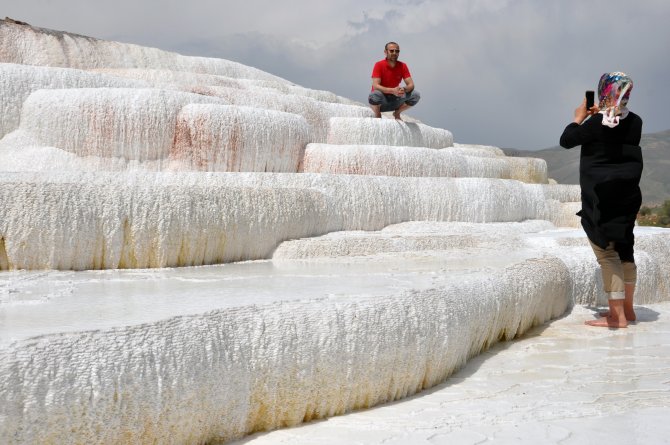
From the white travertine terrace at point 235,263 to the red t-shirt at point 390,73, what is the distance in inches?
25.0

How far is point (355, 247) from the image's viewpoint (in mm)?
5848

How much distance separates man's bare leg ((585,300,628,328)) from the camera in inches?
193

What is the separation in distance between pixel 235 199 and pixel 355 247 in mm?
1143

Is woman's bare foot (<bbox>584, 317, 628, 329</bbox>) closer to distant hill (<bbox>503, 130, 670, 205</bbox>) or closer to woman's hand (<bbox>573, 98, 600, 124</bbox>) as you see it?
woman's hand (<bbox>573, 98, 600, 124</bbox>)

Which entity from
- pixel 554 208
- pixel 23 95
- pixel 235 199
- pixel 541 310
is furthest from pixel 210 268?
pixel 554 208

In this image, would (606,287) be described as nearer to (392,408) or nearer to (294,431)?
(392,408)

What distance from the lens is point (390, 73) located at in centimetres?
1011

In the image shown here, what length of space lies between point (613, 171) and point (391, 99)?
5958 mm

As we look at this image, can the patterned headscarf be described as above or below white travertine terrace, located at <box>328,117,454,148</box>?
below

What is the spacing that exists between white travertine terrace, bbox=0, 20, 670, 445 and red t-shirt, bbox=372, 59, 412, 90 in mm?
634

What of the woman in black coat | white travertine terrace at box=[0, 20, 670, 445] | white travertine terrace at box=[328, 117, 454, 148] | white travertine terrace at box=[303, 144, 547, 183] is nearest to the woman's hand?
the woman in black coat

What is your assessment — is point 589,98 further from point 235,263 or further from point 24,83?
point 24,83

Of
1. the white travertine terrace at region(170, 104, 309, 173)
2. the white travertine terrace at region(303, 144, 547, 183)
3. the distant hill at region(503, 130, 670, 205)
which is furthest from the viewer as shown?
the distant hill at region(503, 130, 670, 205)

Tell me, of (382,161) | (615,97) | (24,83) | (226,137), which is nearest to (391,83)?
(382,161)
